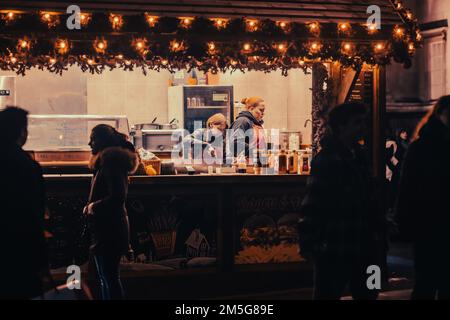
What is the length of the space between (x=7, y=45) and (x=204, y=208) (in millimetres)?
3133

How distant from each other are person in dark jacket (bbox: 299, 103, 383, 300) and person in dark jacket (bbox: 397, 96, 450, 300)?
1.01 feet

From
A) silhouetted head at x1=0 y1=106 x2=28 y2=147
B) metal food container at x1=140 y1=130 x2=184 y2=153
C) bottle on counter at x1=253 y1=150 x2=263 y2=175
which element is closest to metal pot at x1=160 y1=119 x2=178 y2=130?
metal food container at x1=140 y1=130 x2=184 y2=153

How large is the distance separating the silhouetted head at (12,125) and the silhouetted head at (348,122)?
2.63 meters

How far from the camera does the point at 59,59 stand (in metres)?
8.49

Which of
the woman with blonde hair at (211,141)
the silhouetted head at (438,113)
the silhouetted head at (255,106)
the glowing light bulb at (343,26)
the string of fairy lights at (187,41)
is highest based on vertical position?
the glowing light bulb at (343,26)

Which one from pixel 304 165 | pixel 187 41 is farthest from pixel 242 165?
pixel 187 41

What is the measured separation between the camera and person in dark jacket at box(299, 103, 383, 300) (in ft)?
18.9

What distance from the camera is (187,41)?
852 centimetres

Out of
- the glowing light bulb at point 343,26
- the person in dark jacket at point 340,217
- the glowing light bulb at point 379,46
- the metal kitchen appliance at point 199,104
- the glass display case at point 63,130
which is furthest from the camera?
the metal kitchen appliance at point 199,104

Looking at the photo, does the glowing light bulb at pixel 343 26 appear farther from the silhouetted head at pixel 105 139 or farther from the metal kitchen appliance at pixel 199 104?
the metal kitchen appliance at pixel 199 104

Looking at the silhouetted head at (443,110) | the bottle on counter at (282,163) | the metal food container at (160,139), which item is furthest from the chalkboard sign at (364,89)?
the metal food container at (160,139)

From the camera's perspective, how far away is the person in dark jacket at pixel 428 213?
6004mm

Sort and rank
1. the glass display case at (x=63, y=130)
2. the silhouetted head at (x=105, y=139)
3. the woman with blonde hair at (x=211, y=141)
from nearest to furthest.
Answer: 1. the silhouetted head at (x=105, y=139)
2. the woman with blonde hair at (x=211, y=141)
3. the glass display case at (x=63, y=130)

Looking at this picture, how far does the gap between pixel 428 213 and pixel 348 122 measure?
3.39 feet
